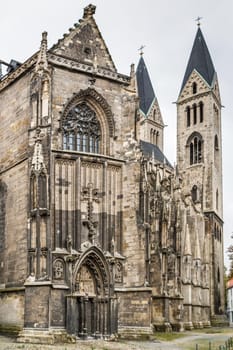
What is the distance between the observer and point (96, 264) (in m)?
28.5

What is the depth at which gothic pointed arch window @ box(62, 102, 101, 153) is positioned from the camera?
29.4 meters

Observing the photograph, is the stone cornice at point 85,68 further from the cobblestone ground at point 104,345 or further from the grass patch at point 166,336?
the grass patch at point 166,336

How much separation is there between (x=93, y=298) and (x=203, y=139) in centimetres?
4197

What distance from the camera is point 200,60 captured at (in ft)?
233

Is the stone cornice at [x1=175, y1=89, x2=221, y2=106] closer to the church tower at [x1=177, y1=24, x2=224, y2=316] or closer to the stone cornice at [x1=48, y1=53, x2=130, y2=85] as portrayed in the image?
Result: the church tower at [x1=177, y1=24, x2=224, y2=316]

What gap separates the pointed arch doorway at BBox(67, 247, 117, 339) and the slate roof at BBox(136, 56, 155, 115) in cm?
4913

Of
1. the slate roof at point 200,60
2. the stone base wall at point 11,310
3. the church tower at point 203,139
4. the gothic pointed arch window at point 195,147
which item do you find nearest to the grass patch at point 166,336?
the stone base wall at point 11,310

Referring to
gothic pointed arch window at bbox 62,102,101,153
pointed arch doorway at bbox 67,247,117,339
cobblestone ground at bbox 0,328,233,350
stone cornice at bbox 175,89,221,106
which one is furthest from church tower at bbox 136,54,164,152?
cobblestone ground at bbox 0,328,233,350

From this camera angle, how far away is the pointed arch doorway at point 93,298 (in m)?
27.4

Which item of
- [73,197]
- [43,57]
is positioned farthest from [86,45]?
[73,197]

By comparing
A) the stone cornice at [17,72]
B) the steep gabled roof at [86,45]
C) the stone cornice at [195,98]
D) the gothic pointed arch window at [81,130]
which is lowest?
the gothic pointed arch window at [81,130]

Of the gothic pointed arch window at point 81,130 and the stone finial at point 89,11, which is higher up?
the stone finial at point 89,11

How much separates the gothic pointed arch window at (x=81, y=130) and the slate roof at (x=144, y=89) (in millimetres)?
46039

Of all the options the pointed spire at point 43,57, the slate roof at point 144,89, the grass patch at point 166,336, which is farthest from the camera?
the slate roof at point 144,89
